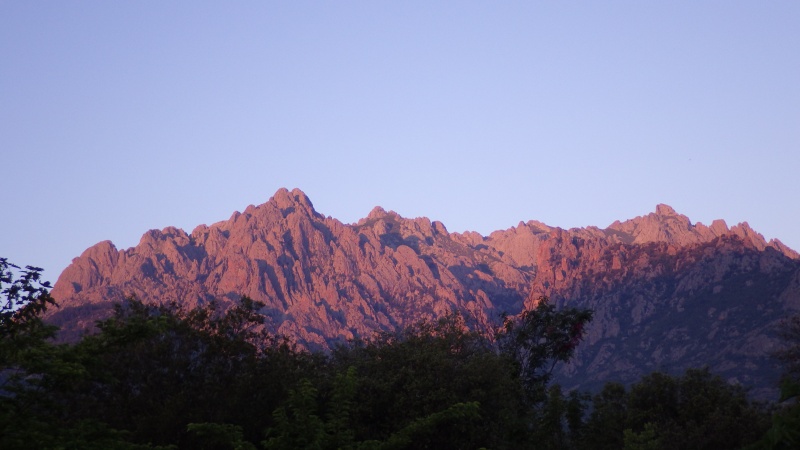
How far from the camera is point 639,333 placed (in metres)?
144

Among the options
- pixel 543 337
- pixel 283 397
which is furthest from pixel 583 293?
pixel 283 397

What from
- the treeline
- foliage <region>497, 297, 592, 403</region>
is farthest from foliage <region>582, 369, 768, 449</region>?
foliage <region>497, 297, 592, 403</region>

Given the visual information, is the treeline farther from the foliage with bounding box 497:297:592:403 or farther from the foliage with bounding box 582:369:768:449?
the foliage with bounding box 497:297:592:403

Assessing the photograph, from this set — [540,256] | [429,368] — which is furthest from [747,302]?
[429,368]

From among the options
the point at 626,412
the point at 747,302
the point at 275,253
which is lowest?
the point at 626,412

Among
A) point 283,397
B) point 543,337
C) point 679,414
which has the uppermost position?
point 543,337

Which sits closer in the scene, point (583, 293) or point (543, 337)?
point (543, 337)

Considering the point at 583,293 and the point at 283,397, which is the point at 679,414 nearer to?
the point at 283,397

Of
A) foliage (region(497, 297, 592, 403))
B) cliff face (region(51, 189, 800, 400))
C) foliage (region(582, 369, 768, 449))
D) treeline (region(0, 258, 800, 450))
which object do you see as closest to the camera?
treeline (region(0, 258, 800, 450))

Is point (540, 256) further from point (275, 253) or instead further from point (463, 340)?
point (463, 340)

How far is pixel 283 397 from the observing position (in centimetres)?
2652

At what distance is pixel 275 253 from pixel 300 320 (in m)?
29.2

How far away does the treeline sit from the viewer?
1766 centimetres

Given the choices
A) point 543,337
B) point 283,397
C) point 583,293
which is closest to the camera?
point 283,397
